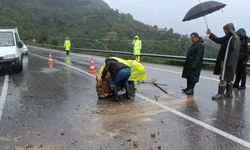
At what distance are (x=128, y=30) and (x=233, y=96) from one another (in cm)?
9115

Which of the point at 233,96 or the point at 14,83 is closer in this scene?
the point at 233,96

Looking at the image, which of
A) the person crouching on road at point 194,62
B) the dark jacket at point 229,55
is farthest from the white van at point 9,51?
the dark jacket at point 229,55

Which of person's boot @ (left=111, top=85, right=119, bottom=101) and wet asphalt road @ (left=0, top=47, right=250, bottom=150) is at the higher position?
person's boot @ (left=111, top=85, right=119, bottom=101)

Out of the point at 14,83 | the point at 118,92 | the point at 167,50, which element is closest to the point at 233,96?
the point at 118,92

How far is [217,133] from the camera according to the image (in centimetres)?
677

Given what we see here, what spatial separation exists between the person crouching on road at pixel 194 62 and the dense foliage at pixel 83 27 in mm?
10743

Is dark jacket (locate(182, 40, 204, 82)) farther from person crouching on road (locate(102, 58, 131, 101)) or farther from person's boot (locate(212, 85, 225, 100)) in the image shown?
person crouching on road (locate(102, 58, 131, 101))

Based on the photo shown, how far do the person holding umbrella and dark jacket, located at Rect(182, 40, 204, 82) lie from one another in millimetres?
603

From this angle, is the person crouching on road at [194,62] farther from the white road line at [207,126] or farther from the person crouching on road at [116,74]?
the person crouching on road at [116,74]

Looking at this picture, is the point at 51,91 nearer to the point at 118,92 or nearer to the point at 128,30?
the point at 118,92

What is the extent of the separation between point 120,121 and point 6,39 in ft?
36.8

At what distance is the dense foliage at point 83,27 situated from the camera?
4675cm

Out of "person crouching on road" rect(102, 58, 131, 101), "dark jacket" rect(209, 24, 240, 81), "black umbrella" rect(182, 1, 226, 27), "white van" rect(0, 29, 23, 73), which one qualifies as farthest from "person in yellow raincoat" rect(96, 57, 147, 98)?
"white van" rect(0, 29, 23, 73)

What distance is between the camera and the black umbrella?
1026 centimetres
